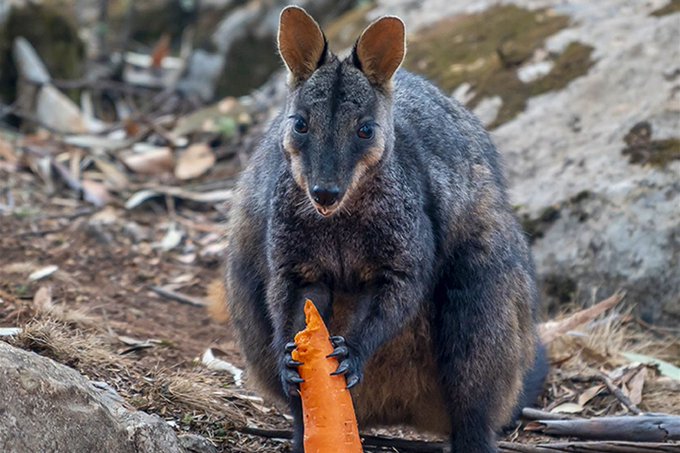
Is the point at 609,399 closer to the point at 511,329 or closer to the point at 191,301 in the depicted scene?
the point at 511,329

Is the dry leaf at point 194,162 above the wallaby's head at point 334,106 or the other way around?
the other way around

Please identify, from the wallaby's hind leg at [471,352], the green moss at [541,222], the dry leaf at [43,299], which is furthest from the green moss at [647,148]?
the dry leaf at [43,299]

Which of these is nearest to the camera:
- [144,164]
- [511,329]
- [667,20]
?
[511,329]

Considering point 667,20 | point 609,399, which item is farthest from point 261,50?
point 609,399

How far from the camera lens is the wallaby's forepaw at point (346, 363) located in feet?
13.5

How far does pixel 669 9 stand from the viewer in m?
7.82

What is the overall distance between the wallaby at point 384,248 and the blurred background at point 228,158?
24.5 inches

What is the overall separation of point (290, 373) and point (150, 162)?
5249mm

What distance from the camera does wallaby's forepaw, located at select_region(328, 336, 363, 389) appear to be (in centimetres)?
411

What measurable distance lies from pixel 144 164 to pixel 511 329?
16.2ft

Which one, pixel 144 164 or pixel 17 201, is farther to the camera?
pixel 144 164

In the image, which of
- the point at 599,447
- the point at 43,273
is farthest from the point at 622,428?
the point at 43,273

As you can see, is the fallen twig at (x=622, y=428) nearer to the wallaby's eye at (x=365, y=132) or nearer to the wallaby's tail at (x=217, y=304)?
the wallaby's eye at (x=365, y=132)

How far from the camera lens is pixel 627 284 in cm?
649
